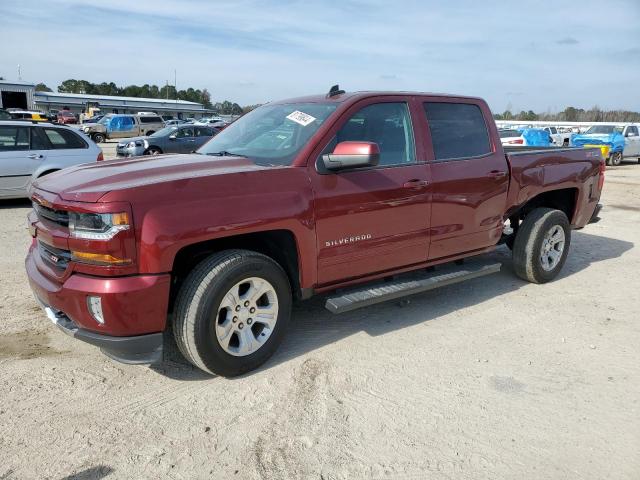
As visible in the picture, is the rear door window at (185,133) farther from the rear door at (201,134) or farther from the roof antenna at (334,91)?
the roof antenna at (334,91)

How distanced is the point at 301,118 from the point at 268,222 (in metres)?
1.11

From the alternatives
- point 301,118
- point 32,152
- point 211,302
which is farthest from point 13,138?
point 211,302

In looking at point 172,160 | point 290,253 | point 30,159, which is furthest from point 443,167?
point 30,159

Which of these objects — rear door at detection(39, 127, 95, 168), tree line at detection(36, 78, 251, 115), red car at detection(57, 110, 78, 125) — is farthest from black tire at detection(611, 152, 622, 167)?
tree line at detection(36, 78, 251, 115)

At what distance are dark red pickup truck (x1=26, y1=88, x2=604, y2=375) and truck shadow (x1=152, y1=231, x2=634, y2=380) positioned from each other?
342mm

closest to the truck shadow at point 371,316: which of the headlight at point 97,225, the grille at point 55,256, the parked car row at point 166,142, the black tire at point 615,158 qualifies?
the grille at point 55,256

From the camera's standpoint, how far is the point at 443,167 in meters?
4.43

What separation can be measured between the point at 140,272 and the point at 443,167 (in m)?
2.65

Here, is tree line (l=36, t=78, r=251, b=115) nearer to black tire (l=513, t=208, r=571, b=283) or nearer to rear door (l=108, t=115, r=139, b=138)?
rear door (l=108, t=115, r=139, b=138)

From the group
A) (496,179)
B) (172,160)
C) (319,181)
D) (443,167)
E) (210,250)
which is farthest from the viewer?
(496,179)

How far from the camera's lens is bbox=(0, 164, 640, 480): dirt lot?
2.71 meters

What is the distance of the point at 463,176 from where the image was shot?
15.0 feet

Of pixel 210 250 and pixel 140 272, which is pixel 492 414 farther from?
pixel 140 272

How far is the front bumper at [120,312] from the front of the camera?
298 centimetres
